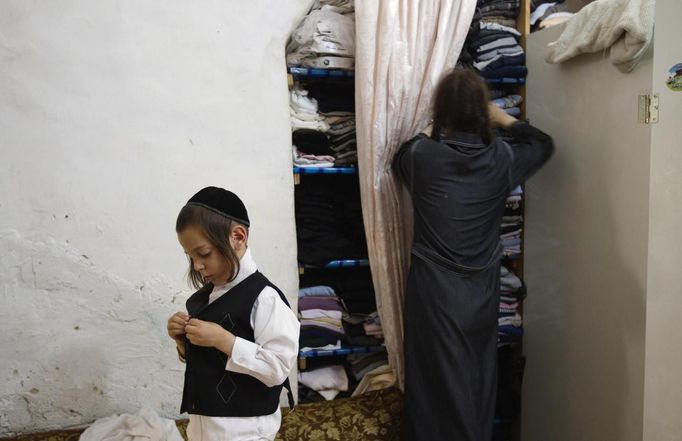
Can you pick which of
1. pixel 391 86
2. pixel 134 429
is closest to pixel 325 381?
pixel 134 429

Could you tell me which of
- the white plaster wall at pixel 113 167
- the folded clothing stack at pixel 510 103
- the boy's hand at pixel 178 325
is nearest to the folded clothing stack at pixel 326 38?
the white plaster wall at pixel 113 167

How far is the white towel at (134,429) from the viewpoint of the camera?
1.93 m

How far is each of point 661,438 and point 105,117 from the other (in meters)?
2.28

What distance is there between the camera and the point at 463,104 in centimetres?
189

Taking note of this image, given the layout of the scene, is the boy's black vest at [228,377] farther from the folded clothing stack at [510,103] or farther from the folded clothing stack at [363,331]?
the folded clothing stack at [510,103]

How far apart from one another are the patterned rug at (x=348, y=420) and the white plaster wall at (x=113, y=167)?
0.45 metres

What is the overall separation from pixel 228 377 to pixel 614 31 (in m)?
1.61

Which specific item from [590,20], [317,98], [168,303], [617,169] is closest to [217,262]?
[168,303]

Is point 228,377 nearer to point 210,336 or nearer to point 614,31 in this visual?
point 210,336

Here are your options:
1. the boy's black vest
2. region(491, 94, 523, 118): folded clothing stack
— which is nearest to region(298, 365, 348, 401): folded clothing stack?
the boy's black vest

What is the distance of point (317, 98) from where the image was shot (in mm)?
2344

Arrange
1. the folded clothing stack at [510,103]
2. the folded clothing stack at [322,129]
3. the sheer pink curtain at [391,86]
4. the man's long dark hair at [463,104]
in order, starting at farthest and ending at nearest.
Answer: the folded clothing stack at [510,103]
the folded clothing stack at [322,129]
the sheer pink curtain at [391,86]
the man's long dark hair at [463,104]

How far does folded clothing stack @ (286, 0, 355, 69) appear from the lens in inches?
83.9

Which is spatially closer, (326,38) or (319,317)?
(326,38)
